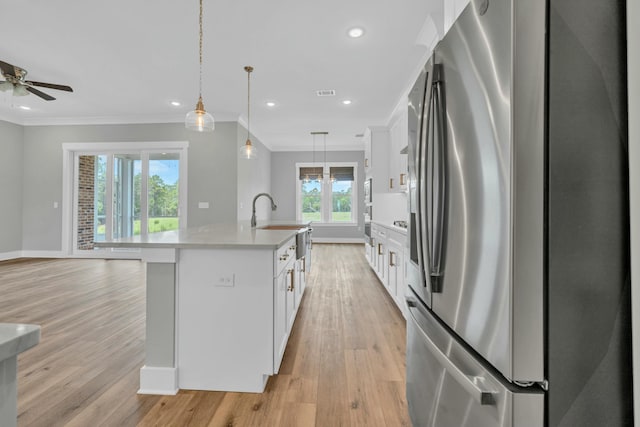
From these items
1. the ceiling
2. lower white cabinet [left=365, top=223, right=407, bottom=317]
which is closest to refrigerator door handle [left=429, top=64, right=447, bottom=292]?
lower white cabinet [left=365, top=223, right=407, bottom=317]

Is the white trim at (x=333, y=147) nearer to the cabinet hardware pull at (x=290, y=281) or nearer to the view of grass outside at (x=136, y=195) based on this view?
the view of grass outside at (x=136, y=195)

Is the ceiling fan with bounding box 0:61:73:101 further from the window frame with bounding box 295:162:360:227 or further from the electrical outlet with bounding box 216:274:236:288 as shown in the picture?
the window frame with bounding box 295:162:360:227

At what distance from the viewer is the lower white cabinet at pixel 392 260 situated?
300cm

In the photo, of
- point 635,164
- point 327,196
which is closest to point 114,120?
point 327,196

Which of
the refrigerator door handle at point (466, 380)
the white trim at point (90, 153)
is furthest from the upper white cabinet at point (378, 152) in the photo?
the refrigerator door handle at point (466, 380)

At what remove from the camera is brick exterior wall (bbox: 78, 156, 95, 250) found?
6.23 metres

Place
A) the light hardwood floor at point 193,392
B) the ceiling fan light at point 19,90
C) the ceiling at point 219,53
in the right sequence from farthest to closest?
the ceiling fan light at point 19,90, the ceiling at point 219,53, the light hardwood floor at point 193,392

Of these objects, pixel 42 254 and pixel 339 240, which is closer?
pixel 42 254

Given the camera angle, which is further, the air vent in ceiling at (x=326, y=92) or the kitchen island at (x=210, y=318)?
the air vent in ceiling at (x=326, y=92)

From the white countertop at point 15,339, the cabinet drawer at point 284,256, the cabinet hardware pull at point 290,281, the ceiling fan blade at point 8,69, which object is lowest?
the cabinet hardware pull at point 290,281

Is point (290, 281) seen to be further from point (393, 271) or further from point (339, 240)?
point (339, 240)

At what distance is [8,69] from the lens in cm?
317

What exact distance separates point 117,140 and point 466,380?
696 cm

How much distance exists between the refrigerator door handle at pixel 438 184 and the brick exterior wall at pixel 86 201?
731 cm
